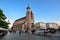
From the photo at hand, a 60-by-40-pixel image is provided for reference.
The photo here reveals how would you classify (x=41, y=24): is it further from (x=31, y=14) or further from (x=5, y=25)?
(x=5, y=25)

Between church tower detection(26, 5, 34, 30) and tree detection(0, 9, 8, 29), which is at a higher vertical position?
church tower detection(26, 5, 34, 30)

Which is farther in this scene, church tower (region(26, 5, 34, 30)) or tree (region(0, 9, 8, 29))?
church tower (region(26, 5, 34, 30))

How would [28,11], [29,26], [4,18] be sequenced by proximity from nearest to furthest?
[4,18], [29,26], [28,11]

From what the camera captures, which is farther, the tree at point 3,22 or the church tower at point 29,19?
the church tower at point 29,19

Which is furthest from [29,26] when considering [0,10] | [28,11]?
[0,10]

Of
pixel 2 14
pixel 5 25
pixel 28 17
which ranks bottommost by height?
pixel 5 25

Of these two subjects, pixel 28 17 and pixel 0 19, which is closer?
pixel 0 19

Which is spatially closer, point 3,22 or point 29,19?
point 3,22

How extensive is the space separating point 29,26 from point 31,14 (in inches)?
775

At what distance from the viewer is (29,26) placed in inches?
5167

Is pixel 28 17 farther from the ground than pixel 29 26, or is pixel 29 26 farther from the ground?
pixel 28 17

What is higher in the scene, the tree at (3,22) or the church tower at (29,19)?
the church tower at (29,19)

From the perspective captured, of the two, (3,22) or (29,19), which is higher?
(29,19)

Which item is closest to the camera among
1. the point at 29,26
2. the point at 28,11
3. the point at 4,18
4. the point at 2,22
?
the point at 2,22
